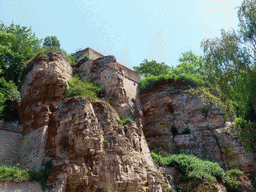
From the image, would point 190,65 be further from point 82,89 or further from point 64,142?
point 64,142

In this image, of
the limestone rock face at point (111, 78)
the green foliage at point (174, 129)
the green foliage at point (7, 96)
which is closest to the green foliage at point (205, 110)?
the green foliage at point (174, 129)

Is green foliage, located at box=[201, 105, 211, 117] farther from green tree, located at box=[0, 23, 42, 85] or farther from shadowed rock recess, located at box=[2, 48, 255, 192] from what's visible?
green tree, located at box=[0, 23, 42, 85]

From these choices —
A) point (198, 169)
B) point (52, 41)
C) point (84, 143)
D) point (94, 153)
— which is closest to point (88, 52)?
point (52, 41)

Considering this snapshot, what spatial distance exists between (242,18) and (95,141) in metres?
10.7

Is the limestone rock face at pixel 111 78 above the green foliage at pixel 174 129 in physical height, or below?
above

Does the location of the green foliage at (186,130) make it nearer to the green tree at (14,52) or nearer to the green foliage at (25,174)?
the green foliage at (25,174)

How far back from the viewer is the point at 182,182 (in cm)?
1457

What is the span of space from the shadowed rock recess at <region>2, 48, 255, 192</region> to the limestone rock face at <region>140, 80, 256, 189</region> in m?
0.06

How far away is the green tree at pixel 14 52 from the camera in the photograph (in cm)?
1797

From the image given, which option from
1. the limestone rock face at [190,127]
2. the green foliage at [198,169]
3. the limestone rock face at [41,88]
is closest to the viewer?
the green foliage at [198,169]

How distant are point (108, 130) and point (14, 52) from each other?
418 inches

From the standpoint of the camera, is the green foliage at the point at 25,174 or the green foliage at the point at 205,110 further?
the green foliage at the point at 205,110

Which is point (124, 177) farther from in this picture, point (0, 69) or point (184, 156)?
point (0, 69)

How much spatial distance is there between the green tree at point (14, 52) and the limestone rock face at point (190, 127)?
9.95 meters
